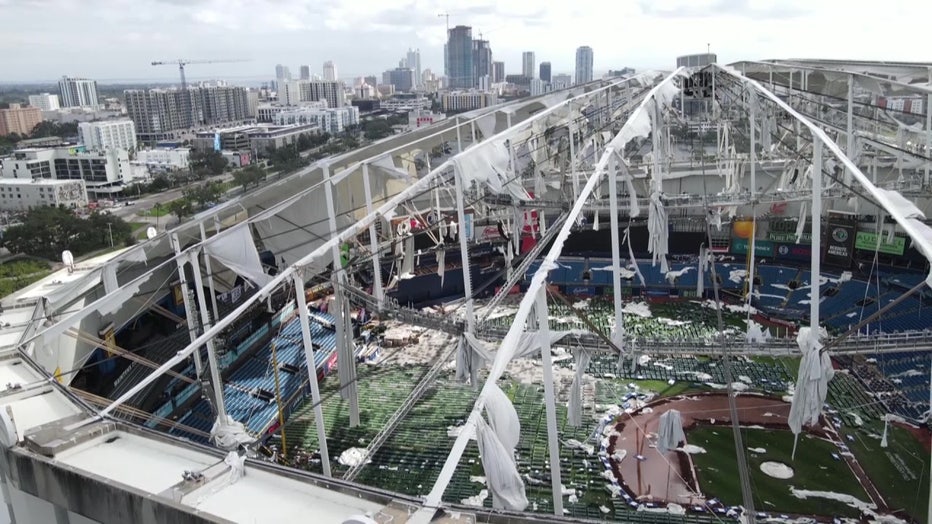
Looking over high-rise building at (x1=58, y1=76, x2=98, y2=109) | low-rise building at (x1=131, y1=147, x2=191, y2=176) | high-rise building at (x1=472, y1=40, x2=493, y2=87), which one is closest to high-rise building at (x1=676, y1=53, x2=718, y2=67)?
low-rise building at (x1=131, y1=147, x2=191, y2=176)

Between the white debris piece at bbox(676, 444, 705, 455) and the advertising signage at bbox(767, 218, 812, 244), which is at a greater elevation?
the advertising signage at bbox(767, 218, 812, 244)

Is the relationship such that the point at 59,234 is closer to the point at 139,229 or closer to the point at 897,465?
the point at 139,229

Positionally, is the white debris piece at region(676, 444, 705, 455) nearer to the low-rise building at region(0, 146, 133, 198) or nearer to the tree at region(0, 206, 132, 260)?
the tree at region(0, 206, 132, 260)

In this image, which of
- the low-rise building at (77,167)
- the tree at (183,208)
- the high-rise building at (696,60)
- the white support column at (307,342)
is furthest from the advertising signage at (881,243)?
the low-rise building at (77,167)

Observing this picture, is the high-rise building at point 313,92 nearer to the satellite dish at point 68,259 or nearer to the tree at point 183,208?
the tree at point 183,208

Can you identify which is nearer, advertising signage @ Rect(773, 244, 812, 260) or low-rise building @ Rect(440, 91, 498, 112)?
advertising signage @ Rect(773, 244, 812, 260)

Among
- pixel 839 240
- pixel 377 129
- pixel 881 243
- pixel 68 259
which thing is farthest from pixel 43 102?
pixel 881 243
